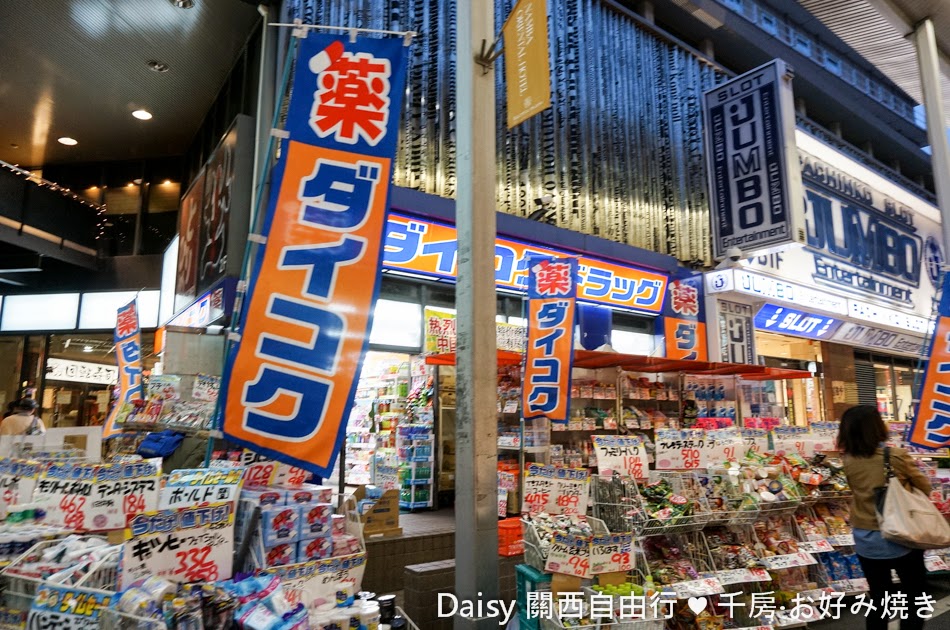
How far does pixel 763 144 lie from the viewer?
32.0 feet

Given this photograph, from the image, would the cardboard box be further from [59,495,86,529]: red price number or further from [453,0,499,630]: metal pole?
[59,495,86,529]: red price number

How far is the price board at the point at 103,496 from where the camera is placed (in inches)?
99.3

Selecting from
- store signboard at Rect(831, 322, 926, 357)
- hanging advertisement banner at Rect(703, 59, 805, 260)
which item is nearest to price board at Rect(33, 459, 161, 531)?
hanging advertisement banner at Rect(703, 59, 805, 260)

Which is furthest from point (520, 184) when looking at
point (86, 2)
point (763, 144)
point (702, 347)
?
point (86, 2)

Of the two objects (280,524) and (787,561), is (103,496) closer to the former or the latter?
(280,524)

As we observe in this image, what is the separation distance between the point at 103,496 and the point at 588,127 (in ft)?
32.3

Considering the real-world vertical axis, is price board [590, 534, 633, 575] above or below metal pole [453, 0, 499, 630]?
below

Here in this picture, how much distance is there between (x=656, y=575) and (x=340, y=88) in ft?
11.4

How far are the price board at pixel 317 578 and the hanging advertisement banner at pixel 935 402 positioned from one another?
720 cm

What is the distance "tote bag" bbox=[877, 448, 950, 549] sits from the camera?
3643mm

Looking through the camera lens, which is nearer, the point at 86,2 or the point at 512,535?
the point at 512,535

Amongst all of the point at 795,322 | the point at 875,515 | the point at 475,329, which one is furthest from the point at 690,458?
the point at 795,322

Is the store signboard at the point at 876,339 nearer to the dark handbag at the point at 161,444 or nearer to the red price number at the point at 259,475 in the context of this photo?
the dark handbag at the point at 161,444

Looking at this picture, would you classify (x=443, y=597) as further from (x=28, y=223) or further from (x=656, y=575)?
(x=28, y=223)
